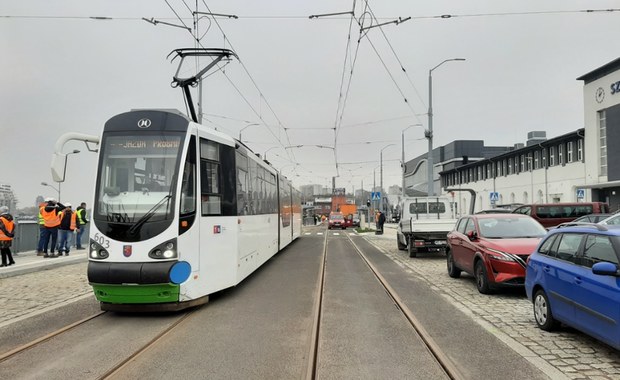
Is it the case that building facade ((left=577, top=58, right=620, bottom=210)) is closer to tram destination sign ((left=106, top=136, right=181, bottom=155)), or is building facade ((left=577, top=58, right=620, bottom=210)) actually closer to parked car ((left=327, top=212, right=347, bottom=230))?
parked car ((left=327, top=212, right=347, bottom=230))

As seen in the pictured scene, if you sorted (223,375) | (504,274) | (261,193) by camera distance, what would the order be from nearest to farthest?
(223,375) → (504,274) → (261,193)

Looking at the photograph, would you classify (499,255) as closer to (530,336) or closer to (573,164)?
(530,336)

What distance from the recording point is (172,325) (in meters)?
7.09

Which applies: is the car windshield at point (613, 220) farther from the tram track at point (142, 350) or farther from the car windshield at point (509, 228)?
the tram track at point (142, 350)

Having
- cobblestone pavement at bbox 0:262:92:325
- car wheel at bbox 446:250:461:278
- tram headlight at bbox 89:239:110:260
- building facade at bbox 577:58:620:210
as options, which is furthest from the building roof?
tram headlight at bbox 89:239:110:260

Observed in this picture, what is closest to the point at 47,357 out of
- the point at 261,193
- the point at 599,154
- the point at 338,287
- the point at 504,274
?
the point at 338,287

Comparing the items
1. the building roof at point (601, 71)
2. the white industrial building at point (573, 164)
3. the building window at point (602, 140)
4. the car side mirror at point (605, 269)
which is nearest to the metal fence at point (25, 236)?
the car side mirror at point (605, 269)

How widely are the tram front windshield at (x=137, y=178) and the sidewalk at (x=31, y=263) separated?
639cm

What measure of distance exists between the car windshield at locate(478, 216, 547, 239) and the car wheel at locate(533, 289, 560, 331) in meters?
3.48

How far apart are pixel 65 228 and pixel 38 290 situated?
20.3 feet

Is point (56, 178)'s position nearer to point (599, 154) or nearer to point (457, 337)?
point (457, 337)

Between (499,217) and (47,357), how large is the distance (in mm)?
9101

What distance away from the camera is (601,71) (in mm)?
35312

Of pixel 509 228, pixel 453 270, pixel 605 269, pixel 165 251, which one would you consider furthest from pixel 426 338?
pixel 453 270
